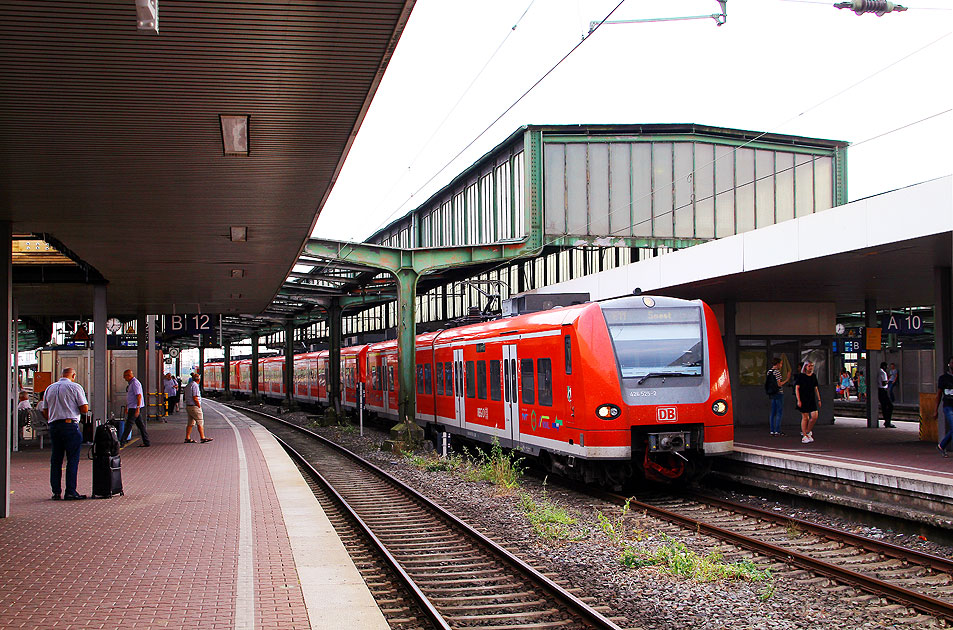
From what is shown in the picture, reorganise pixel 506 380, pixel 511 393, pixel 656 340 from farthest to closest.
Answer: pixel 506 380
pixel 511 393
pixel 656 340

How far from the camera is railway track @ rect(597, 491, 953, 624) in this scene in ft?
25.2

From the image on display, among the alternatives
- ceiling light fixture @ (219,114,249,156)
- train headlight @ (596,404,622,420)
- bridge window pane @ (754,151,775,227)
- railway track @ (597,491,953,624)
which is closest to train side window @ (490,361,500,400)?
train headlight @ (596,404,622,420)

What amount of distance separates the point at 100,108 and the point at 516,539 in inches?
252

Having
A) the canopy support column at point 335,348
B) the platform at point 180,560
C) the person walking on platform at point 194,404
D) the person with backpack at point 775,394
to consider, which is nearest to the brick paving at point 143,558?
the platform at point 180,560

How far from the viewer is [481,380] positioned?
18.1m

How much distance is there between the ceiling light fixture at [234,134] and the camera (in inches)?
305

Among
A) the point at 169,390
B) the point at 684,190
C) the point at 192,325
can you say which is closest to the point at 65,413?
the point at 192,325

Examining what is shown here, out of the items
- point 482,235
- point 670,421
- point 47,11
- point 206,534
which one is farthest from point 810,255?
point 482,235

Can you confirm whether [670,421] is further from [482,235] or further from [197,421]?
[482,235]

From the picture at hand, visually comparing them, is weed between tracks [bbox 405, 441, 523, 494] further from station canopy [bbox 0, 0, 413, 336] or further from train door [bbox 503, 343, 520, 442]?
station canopy [bbox 0, 0, 413, 336]

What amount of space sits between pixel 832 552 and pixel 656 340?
4.33 m

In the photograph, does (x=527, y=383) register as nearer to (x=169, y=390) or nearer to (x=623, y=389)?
(x=623, y=389)

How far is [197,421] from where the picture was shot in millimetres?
21859

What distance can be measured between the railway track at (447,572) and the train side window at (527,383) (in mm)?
2517
